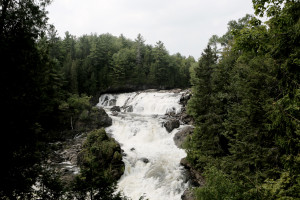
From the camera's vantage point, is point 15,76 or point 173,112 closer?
point 15,76

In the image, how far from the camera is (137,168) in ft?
50.8

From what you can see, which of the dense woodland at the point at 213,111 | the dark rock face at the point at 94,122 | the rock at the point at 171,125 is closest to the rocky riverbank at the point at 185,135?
the rock at the point at 171,125

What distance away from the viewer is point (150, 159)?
16594mm

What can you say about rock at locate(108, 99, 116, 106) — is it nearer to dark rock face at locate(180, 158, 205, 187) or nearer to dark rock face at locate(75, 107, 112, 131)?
dark rock face at locate(75, 107, 112, 131)

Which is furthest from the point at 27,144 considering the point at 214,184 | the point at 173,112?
the point at 173,112

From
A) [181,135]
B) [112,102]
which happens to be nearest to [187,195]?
[181,135]

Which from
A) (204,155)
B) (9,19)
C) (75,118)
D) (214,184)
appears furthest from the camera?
(75,118)

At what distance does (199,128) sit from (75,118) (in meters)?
19.4

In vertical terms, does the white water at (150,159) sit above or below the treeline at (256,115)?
below

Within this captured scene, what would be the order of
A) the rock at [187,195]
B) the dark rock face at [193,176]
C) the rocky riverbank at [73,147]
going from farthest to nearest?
the rocky riverbank at [73,147] < the dark rock face at [193,176] < the rock at [187,195]

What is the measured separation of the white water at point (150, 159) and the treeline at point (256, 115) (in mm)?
2326

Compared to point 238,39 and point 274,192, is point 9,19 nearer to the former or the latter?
point 238,39

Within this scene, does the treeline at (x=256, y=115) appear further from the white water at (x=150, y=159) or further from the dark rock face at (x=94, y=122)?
the dark rock face at (x=94, y=122)

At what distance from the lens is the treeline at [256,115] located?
3785 millimetres
